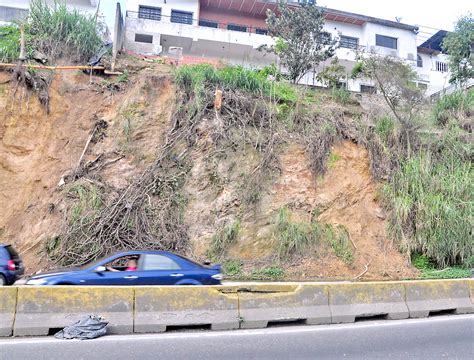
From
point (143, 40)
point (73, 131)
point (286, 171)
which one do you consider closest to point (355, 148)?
point (286, 171)

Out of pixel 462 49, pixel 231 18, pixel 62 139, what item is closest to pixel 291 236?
pixel 62 139

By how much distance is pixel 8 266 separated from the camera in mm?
10641

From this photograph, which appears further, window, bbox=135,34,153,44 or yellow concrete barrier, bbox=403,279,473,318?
window, bbox=135,34,153,44

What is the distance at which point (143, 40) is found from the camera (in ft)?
89.8

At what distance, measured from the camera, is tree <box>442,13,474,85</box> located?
23.4m

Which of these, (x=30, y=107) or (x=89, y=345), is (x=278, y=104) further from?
(x=89, y=345)

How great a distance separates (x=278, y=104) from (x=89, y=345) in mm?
12755

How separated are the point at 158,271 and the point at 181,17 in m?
24.3

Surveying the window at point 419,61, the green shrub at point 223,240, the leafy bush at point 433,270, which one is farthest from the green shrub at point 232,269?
the window at point 419,61

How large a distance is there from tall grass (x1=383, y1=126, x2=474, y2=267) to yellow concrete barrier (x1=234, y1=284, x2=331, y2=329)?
25.4ft

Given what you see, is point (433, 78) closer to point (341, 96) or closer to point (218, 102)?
point (341, 96)

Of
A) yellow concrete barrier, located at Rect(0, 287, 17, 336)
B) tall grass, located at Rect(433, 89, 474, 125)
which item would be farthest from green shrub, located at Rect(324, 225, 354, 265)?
yellow concrete barrier, located at Rect(0, 287, 17, 336)

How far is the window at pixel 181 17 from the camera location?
29906 mm

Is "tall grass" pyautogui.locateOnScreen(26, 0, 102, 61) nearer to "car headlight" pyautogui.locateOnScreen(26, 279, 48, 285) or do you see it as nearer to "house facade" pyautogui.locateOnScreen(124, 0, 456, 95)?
"house facade" pyautogui.locateOnScreen(124, 0, 456, 95)
